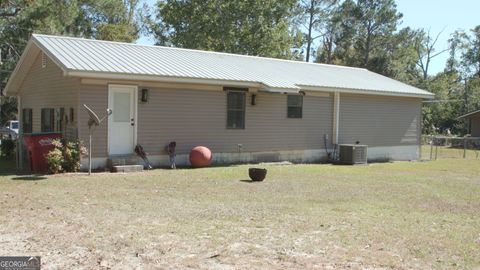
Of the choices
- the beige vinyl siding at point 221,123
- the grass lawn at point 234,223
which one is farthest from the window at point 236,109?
the grass lawn at point 234,223

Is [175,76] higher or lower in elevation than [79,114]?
higher

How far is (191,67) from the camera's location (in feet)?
50.3

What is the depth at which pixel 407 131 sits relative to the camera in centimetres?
2112

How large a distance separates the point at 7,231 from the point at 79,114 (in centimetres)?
678

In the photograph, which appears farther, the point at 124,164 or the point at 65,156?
the point at 124,164

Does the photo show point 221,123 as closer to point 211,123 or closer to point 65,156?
point 211,123

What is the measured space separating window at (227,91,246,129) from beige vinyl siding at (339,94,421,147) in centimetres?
424

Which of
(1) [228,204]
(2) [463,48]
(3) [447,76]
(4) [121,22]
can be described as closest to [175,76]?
(1) [228,204]

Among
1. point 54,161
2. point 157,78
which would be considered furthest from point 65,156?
point 157,78

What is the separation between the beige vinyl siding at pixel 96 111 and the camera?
41.7 feet

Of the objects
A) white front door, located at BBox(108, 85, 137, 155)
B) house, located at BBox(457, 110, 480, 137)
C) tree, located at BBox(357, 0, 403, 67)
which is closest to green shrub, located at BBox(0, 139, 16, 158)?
white front door, located at BBox(108, 85, 137, 155)

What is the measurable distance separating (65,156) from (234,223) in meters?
6.63

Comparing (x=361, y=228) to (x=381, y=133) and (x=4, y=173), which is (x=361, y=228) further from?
(x=381, y=133)

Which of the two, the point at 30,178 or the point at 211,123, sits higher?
the point at 211,123
